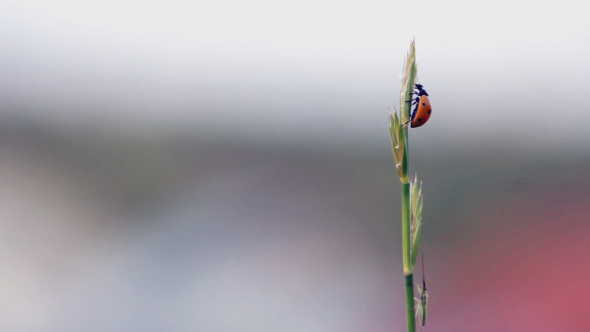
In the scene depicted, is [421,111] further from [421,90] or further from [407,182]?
[407,182]

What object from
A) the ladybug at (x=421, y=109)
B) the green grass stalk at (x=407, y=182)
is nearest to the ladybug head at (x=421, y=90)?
the ladybug at (x=421, y=109)

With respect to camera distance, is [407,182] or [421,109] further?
[421,109]

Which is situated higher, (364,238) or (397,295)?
(364,238)

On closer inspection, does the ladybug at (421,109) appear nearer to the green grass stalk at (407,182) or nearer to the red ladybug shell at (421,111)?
the red ladybug shell at (421,111)

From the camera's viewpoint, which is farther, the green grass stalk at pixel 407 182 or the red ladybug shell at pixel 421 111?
the red ladybug shell at pixel 421 111

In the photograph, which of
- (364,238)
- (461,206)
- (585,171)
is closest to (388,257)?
(364,238)

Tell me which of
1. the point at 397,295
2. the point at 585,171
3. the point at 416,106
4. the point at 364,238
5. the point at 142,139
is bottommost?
the point at 397,295

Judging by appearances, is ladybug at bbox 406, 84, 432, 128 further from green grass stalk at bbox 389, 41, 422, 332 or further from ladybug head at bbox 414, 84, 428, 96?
green grass stalk at bbox 389, 41, 422, 332

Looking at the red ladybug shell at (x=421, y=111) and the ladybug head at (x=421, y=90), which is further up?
the ladybug head at (x=421, y=90)

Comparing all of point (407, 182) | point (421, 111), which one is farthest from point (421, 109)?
point (407, 182)

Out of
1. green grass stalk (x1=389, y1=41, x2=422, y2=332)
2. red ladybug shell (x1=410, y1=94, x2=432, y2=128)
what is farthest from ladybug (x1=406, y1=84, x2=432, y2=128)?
green grass stalk (x1=389, y1=41, x2=422, y2=332)

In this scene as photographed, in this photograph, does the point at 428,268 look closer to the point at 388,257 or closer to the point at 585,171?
the point at 388,257
